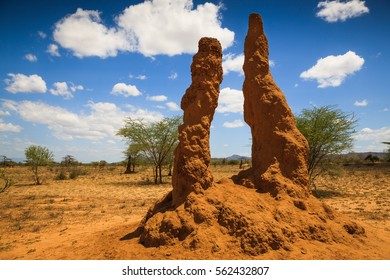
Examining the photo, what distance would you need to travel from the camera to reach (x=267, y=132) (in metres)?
7.24

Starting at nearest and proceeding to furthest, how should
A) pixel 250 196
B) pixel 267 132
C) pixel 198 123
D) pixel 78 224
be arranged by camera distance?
1. pixel 250 196
2. pixel 198 123
3. pixel 267 132
4. pixel 78 224

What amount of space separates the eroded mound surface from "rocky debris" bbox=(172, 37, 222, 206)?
38 cm

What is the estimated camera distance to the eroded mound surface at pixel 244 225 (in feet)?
17.3

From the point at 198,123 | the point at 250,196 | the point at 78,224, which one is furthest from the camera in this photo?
the point at 78,224

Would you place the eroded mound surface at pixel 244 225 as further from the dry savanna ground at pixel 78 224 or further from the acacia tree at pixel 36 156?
the acacia tree at pixel 36 156

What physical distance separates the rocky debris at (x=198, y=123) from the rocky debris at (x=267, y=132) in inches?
46.6

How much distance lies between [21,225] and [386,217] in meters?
13.3

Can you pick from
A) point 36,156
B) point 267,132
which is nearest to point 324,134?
point 267,132

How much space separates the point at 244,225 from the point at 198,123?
103 inches

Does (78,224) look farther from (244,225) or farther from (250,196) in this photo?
(244,225)

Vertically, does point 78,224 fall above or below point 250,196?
below

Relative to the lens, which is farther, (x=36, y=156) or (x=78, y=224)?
(x=36, y=156)

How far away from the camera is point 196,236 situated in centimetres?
539

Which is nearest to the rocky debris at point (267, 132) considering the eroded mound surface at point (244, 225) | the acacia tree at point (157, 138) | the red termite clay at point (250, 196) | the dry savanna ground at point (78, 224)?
the red termite clay at point (250, 196)
